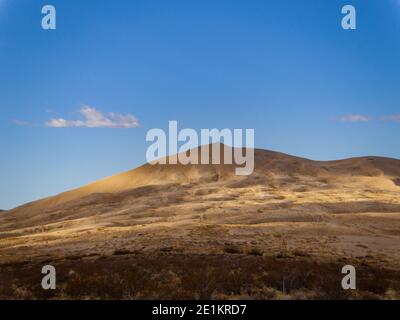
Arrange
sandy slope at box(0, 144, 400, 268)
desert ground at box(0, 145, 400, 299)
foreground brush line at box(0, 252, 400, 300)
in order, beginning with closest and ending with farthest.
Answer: foreground brush line at box(0, 252, 400, 300), desert ground at box(0, 145, 400, 299), sandy slope at box(0, 144, 400, 268)

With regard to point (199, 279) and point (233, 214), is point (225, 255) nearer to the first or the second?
point (199, 279)

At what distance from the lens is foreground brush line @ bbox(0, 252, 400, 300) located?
572 inches

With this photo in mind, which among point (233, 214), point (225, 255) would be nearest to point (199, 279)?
point (225, 255)

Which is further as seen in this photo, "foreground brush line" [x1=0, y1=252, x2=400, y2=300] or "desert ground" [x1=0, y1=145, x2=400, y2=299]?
"desert ground" [x1=0, y1=145, x2=400, y2=299]

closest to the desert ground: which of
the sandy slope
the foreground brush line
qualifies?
the foreground brush line

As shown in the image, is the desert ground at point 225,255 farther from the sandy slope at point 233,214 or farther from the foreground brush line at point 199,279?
the sandy slope at point 233,214

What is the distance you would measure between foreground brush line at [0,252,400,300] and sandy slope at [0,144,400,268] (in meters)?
2.44

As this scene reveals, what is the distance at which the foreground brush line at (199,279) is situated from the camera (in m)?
14.5

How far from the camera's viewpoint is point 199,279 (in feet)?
52.7

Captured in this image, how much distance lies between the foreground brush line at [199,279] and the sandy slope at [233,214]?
244 centimetres

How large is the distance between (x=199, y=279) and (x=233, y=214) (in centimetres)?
3004

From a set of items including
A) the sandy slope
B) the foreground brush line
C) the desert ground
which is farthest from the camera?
the sandy slope

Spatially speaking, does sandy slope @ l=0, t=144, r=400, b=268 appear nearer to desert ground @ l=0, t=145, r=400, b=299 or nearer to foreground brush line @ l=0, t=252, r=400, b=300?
desert ground @ l=0, t=145, r=400, b=299
